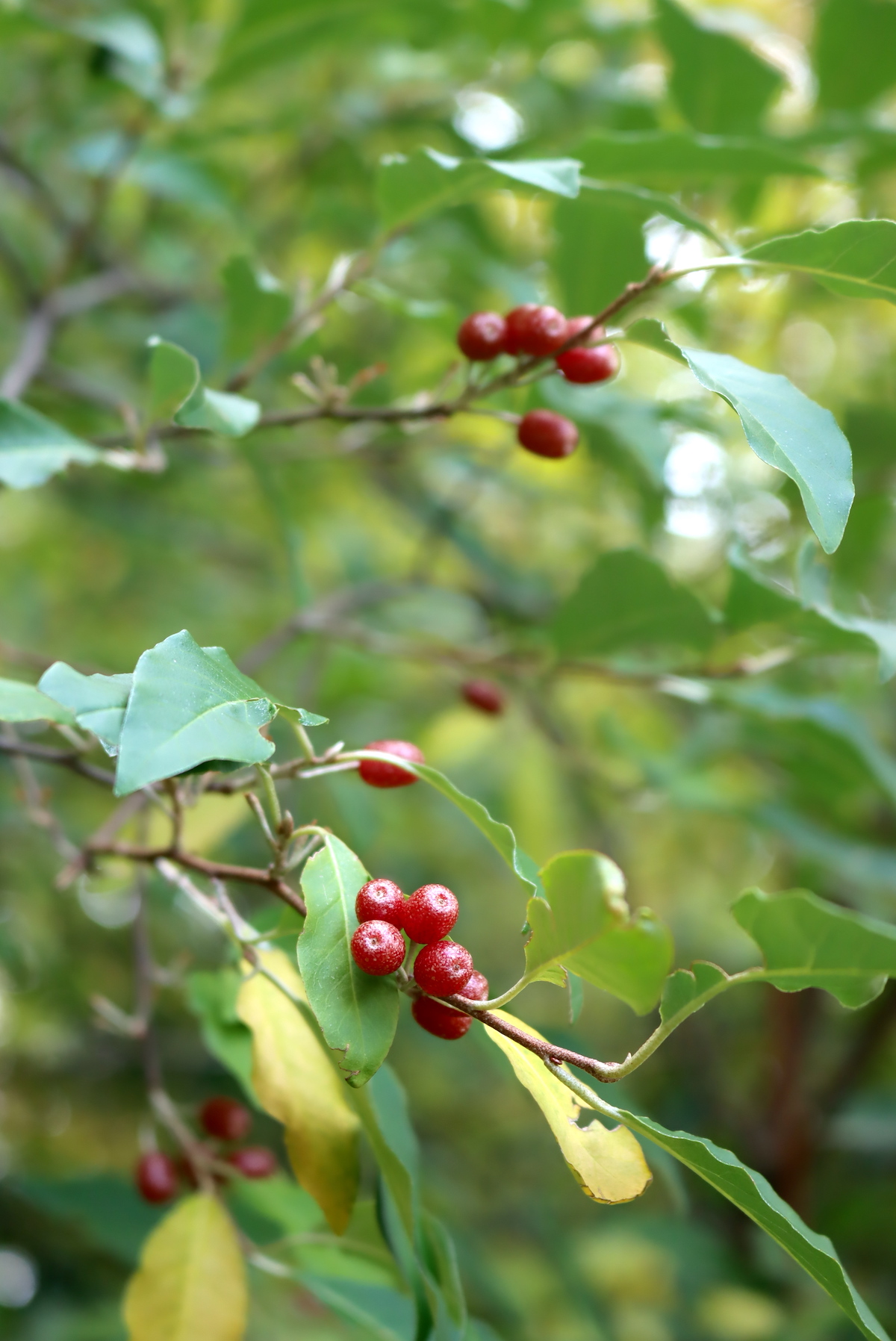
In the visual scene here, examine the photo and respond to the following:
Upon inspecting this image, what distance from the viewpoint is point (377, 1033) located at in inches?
21.7

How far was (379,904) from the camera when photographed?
573 mm

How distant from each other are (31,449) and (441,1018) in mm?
585

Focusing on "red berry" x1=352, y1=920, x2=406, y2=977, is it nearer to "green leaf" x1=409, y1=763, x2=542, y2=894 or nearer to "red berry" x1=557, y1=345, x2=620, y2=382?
"green leaf" x1=409, y1=763, x2=542, y2=894

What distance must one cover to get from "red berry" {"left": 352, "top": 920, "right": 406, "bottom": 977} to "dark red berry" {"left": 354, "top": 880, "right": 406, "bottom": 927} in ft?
0.03

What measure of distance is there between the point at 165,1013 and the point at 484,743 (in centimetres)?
138

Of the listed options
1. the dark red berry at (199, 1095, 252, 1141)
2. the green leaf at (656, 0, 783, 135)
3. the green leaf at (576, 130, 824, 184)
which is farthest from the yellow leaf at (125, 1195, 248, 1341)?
the green leaf at (656, 0, 783, 135)

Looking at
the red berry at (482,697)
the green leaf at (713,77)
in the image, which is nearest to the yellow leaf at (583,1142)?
the red berry at (482,697)

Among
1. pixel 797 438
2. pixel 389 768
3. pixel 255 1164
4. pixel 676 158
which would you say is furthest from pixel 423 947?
pixel 676 158

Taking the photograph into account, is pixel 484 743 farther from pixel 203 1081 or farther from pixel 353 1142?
pixel 353 1142

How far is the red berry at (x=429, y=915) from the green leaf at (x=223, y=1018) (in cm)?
37

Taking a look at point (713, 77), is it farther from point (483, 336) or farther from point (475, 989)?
point (475, 989)

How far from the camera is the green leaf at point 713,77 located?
124 cm

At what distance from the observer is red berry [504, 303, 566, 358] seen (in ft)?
2.55

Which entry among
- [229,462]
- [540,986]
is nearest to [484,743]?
[229,462]
